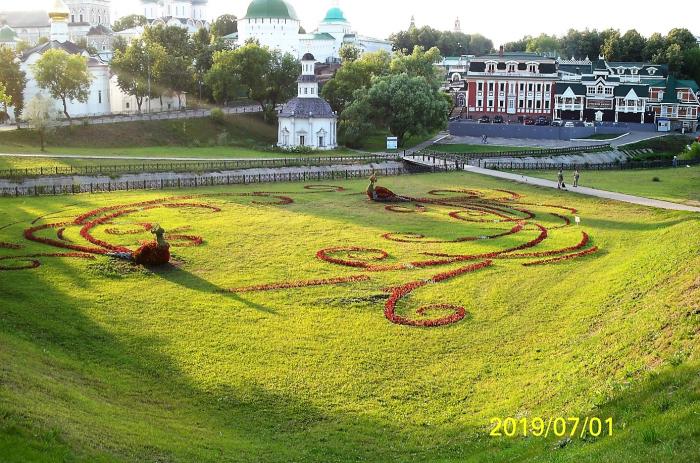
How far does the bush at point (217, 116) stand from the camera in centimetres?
8331

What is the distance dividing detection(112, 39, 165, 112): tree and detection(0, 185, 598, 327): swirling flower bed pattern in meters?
44.4

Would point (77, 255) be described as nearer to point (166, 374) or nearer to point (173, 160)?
point (166, 374)

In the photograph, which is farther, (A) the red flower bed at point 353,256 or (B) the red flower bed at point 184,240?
(B) the red flower bed at point 184,240

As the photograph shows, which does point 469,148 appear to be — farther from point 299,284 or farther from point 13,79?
point 299,284

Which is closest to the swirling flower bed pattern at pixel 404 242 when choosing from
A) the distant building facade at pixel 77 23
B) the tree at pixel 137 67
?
the tree at pixel 137 67

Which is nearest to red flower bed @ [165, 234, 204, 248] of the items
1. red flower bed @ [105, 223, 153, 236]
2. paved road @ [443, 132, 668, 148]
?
red flower bed @ [105, 223, 153, 236]

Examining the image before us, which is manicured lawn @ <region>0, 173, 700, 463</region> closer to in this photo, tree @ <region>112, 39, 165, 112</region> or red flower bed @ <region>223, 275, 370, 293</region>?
red flower bed @ <region>223, 275, 370, 293</region>

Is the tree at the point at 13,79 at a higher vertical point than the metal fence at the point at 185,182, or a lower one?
higher

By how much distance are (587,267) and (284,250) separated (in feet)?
37.6

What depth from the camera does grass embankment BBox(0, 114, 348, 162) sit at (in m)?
65.2

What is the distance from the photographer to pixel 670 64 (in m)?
115

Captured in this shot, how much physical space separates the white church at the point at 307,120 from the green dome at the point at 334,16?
52.9 meters

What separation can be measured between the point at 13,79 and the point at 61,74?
6.03 m

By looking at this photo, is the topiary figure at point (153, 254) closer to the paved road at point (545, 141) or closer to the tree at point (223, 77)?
the tree at point (223, 77)
